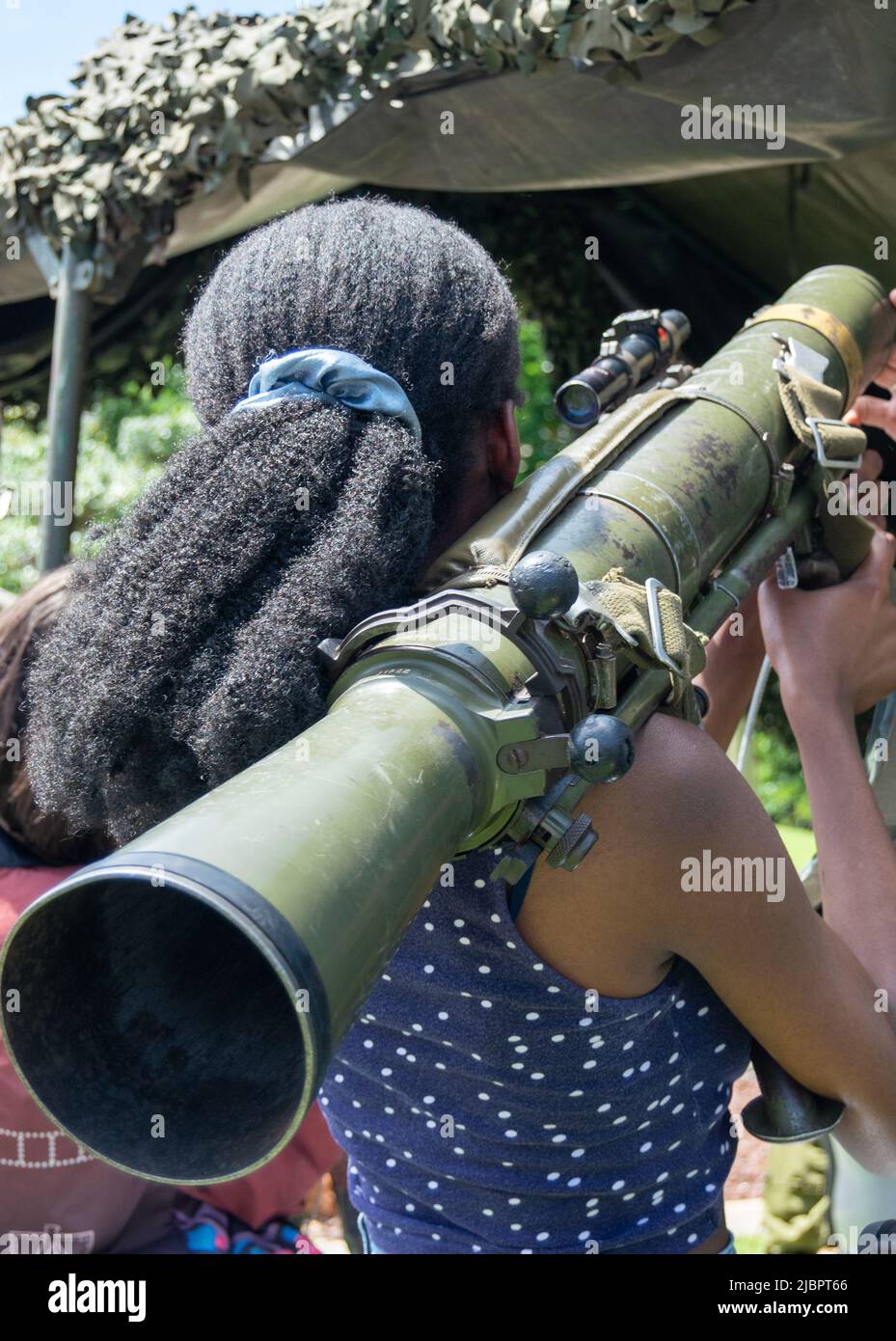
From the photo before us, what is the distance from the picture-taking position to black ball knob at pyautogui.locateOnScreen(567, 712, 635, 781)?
1008mm

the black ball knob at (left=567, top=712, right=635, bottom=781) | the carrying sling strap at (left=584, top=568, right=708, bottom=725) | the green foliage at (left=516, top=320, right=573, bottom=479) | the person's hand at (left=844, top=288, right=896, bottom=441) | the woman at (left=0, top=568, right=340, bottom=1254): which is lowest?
the woman at (left=0, top=568, right=340, bottom=1254)

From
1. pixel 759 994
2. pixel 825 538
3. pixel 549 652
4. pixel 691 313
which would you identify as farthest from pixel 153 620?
pixel 691 313

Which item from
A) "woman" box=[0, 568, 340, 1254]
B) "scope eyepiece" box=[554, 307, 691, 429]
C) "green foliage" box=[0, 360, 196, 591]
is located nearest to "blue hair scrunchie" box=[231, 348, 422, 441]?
"scope eyepiece" box=[554, 307, 691, 429]

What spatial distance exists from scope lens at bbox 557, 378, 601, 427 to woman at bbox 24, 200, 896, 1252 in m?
0.35

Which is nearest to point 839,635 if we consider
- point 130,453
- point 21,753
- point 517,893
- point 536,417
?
point 517,893

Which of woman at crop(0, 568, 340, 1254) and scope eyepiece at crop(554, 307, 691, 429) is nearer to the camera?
scope eyepiece at crop(554, 307, 691, 429)

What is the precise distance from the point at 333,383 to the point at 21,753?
1.11 metres

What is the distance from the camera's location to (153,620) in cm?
116

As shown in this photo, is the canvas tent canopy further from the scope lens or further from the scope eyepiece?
the scope lens

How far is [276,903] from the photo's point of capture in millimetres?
778

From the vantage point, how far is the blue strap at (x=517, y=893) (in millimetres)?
1189

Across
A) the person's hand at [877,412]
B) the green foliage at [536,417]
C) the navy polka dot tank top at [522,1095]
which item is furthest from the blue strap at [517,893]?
the green foliage at [536,417]

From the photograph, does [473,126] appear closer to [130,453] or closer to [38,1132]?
[38,1132]

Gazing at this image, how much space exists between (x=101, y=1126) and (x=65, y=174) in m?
3.80
